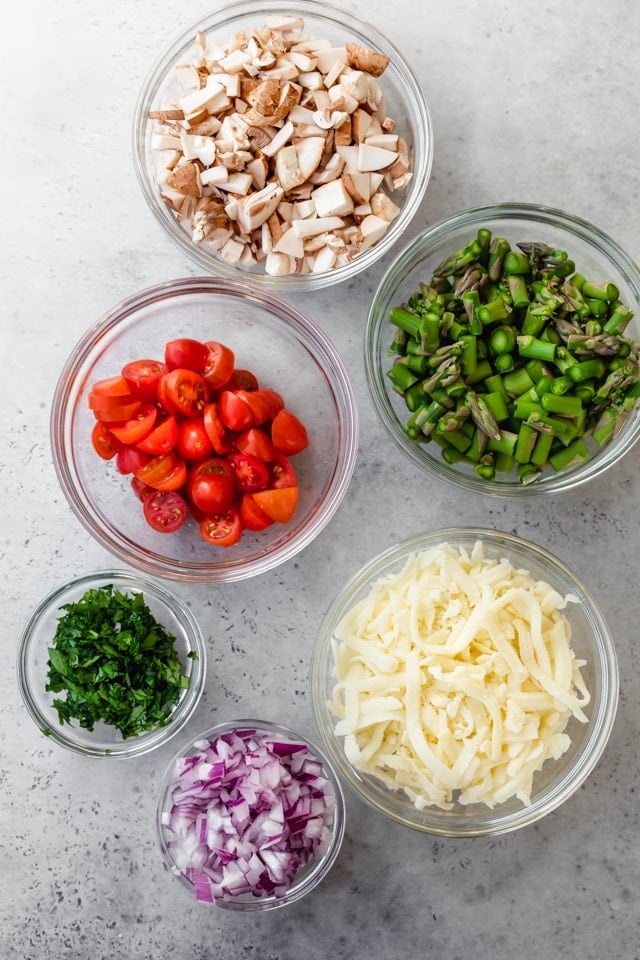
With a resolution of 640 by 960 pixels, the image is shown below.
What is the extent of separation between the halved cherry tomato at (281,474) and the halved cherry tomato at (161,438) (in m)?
0.30

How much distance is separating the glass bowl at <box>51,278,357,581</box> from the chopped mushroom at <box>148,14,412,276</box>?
0.21m

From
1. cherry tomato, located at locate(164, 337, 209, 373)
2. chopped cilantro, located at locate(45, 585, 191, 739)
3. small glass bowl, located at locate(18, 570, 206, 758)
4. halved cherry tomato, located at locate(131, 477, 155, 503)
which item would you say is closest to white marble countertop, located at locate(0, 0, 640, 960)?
small glass bowl, located at locate(18, 570, 206, 758)

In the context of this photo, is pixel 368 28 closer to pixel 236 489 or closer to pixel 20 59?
pixel 20 59

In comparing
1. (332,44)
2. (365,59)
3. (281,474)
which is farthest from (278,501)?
(332,44)

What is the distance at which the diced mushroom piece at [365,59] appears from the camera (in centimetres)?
218

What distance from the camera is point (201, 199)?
7.20 feet

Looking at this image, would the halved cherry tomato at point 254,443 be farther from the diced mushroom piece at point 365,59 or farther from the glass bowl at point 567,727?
the diced mushroom piece at point 365,59

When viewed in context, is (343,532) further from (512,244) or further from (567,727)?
(512,244)

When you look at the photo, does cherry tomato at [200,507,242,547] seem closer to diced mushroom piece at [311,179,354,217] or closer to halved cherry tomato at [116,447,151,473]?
halved cherry tomato at [116,447,151,473]

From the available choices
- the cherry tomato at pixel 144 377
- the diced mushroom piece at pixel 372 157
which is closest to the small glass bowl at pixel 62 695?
the cherry tomato at pixel 144 377

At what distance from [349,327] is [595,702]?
134cm

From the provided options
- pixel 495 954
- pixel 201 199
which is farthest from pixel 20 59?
pixel 495 954

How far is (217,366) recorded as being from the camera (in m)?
2.17

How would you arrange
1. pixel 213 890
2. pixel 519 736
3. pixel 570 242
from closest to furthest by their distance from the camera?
1. pixel 519 736
2. pixel 213 890
3. pixel 570 242
